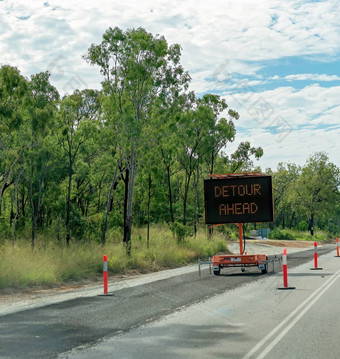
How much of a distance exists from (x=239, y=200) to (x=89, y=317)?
1268 centimetres

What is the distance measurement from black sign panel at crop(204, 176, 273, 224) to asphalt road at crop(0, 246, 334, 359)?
5591 mm

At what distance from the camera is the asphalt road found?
8.09 meters

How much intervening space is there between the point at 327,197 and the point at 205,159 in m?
58.6

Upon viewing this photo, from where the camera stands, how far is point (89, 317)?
35.3 ft

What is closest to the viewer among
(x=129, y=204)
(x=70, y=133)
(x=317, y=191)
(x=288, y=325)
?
(x=288, y=325)

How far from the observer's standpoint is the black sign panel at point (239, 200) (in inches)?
872

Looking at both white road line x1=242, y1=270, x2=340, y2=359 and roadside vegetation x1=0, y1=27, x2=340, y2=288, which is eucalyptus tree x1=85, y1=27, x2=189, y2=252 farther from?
white road line x1=242, y1=270, x2=340, y2=359

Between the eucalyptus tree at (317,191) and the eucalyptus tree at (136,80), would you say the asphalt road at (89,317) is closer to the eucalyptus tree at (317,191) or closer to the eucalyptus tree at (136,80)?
the eucalyptus tree at (136,80)

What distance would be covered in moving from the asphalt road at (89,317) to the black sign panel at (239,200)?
5.59 metres

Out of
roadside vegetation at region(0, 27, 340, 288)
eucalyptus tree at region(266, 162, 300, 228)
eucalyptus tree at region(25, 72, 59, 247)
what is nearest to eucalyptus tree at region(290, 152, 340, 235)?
eucalyptus tree at region(266, 162, 300, 228)

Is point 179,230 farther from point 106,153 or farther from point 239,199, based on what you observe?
point 239,199

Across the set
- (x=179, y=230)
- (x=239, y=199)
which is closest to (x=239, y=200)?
(x=239, y=199)

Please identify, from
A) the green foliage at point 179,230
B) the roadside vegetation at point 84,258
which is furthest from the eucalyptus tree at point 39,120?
the green foliage at point 179,230

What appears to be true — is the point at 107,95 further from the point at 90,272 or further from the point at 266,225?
the point at 266,225
